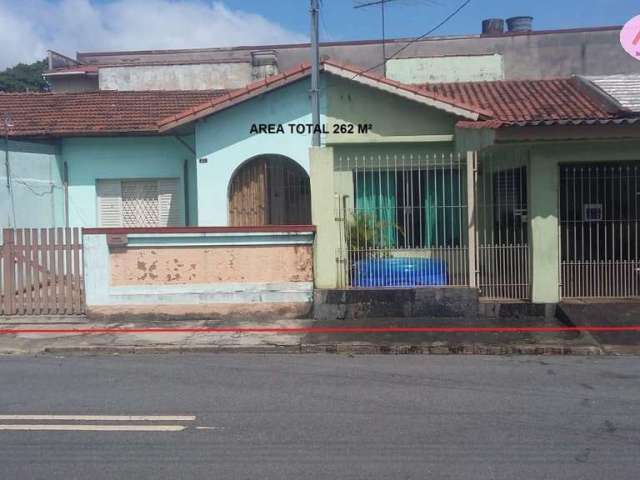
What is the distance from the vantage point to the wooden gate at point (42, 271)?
11719 millimetres

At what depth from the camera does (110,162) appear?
16.1 m

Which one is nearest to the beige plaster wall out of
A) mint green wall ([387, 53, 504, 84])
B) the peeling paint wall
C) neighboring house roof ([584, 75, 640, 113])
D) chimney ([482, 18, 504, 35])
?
neighboring house roof ([584, 75, 640, 113])

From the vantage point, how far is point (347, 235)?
11898mm

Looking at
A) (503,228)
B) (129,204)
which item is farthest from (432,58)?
(503,228)

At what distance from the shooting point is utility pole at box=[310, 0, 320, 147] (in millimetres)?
12523

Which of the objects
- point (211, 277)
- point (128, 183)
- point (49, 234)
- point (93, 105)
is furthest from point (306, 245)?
point (93, 105)

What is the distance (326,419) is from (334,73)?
8286mm

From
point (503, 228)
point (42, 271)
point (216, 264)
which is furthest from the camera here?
point (503, 228)

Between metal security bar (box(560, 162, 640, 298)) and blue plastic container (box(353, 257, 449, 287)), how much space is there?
1.97 meters

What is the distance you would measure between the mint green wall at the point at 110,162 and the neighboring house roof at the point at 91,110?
0.41m

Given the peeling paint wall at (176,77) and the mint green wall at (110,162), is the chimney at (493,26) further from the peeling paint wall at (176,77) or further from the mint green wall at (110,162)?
the mint green wall at (110,162)

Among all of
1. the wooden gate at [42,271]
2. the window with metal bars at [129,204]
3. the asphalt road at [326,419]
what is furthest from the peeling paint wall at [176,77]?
the asphalt road at [326,419]

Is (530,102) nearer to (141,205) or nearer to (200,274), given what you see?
(200,274)

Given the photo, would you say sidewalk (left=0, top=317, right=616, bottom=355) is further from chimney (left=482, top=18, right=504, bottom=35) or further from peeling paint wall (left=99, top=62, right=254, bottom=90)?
chimney (left=482, top=18, right=504, bottom=35)
